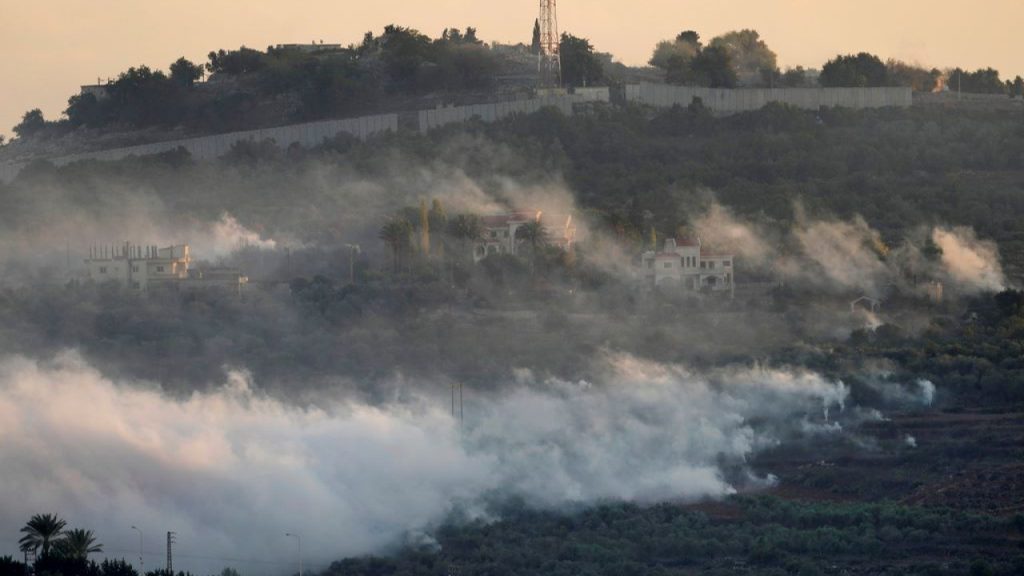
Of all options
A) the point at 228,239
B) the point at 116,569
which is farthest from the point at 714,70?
the point at 116,569

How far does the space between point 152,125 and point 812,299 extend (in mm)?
43783

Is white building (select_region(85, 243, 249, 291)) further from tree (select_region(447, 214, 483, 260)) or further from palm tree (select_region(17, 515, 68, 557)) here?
palm tree (select_region(17, 515, 68, 557))

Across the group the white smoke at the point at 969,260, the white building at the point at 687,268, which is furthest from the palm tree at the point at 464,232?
the white smoke at the point at 969,260

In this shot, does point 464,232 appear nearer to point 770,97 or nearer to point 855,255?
point 855,255

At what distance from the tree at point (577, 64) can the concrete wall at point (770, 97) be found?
10.1 feet

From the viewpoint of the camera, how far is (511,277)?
303 ft

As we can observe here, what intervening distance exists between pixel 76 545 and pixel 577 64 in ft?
205

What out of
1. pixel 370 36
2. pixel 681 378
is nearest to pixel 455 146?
pixel 370 36

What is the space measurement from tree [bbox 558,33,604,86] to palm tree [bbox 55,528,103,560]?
60.5m

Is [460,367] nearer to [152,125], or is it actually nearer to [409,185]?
[409,185]

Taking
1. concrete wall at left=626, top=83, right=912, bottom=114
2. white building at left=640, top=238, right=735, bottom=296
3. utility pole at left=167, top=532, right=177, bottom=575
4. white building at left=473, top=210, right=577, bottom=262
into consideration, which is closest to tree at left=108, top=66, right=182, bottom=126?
concrete wall at left=626, top=83, right=912, bottom=114

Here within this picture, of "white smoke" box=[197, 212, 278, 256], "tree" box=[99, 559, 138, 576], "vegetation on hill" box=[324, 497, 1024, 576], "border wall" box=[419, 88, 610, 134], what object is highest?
"border wall" box=[419, 88, 610, 134]

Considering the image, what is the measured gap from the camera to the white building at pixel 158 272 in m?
94.8

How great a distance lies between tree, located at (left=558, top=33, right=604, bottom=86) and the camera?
121000mm
